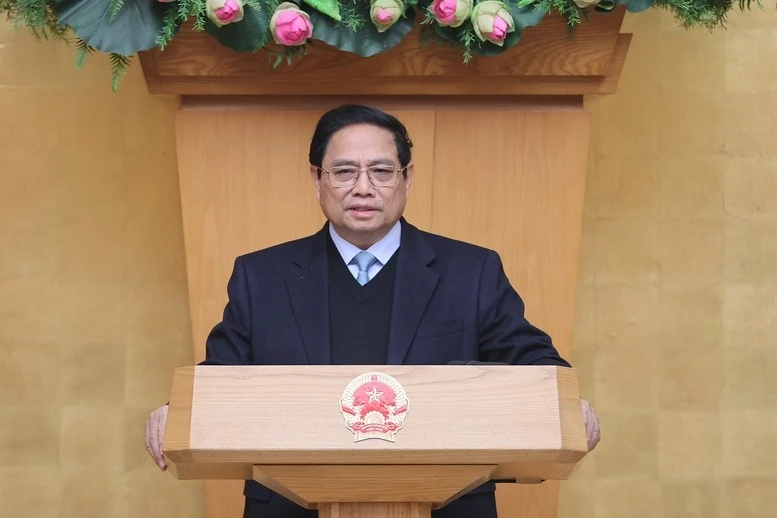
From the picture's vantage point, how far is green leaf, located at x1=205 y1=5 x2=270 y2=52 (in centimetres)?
323

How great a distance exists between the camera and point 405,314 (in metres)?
2.94

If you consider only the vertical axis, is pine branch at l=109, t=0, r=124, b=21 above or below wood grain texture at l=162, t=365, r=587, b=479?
above

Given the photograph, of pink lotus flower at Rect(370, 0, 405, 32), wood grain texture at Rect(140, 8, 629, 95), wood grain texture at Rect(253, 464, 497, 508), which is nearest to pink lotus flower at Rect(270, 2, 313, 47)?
pink lotus flower at Rect(370, 0, 405, 32)

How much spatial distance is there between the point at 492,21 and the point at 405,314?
0.71 meters

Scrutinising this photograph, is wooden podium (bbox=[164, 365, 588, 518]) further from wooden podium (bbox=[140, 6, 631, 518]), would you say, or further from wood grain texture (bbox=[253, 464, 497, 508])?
wooden podium (bbox=[140, 6, 631, 518])

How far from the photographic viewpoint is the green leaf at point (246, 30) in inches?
127

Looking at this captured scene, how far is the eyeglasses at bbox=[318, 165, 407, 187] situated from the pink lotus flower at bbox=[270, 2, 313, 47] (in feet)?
1.16

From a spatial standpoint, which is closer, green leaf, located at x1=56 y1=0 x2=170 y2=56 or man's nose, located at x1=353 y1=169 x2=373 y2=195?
man's nose, located at x1=353 y1=169 x2=373 y2=195

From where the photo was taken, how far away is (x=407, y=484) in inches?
92.6

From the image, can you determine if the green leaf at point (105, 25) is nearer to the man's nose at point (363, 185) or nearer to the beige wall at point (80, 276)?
the man's nose at point (363, 185)

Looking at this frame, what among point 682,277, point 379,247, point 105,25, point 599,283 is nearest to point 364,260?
point 379,247

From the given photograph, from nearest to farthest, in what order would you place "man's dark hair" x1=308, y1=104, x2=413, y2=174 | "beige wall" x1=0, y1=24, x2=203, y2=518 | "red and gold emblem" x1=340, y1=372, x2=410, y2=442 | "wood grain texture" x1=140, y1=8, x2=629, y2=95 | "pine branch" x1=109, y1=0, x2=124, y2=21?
1. "red and gold emblem" x1=340, y1=372, x2=410, y2=442
2. "man's dark hair" x1=308, y1=104, x2=413, y2=174
3. "pine branch" x1=109, y1=0, x2=124, y2=21
4. "wood grain texture" x1=140, y1=8, x2=629, y2=95
5. "beige wall" x1=0, y1=24, x2=203, y2=518

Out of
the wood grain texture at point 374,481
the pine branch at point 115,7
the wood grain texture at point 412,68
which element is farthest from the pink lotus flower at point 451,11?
the wood grain texture at point 374,481

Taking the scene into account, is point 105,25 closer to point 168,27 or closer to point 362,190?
point 168,27
